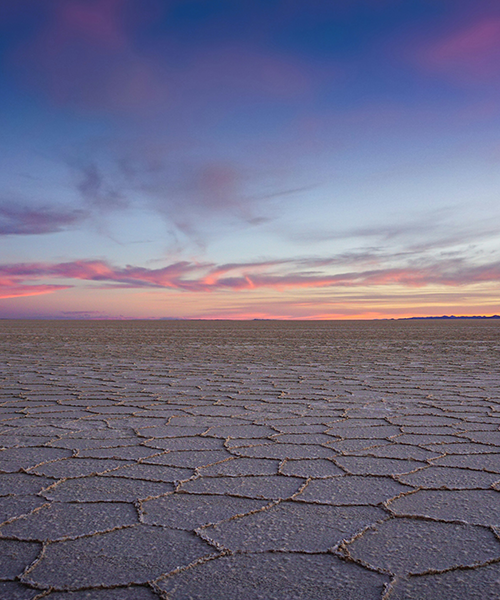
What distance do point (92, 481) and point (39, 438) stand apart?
82 cm

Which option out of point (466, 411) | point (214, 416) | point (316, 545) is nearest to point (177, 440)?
point (214, 416)

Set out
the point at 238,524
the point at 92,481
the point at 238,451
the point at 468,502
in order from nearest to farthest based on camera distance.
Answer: the point at 238,524
the point at 468,502
the point at 92,481
the point at 238,451

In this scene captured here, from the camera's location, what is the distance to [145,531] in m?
1.53

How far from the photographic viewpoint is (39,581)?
1.24 metres

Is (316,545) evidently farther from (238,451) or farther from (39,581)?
(238,451)

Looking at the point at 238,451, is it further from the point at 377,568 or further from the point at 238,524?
the point at 377,568

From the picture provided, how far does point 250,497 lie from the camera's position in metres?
1.81

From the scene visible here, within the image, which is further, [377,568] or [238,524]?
[238,524]

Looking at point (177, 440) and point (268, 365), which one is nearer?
point (177, 440)

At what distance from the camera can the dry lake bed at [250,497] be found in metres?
1.26

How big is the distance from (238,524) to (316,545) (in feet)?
0.86

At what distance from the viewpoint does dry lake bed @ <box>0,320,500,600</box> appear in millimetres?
1259

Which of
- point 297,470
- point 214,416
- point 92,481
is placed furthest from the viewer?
point 214,416

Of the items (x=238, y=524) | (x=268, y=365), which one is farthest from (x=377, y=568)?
(x=268, y=365)
